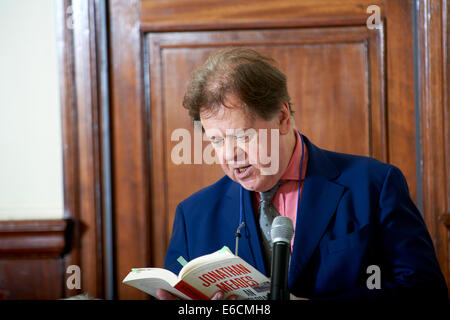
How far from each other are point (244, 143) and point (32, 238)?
1357 mm

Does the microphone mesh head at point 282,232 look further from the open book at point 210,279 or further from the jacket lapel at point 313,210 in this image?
the jacket lapel at point 313,210

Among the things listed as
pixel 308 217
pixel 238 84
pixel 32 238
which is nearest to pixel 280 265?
pixel 308 217

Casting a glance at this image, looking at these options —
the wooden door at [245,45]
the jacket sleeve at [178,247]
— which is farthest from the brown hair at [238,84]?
the wooden door at [245,45]

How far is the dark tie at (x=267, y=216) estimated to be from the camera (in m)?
1.48

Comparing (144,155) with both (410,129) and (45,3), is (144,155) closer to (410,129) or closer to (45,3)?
(45,3)

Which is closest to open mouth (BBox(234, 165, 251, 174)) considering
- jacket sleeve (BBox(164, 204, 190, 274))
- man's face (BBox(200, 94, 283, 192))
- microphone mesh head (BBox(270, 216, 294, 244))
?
man's face (BBox(200, 94, 283, 192))

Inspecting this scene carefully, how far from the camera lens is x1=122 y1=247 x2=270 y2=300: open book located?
108 centimetres

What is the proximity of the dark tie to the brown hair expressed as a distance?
0.27 m

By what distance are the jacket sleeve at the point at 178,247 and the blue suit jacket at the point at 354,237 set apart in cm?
4

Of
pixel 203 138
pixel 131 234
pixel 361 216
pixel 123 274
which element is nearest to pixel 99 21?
pixel 203 138

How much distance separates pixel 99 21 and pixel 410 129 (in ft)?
5.27
